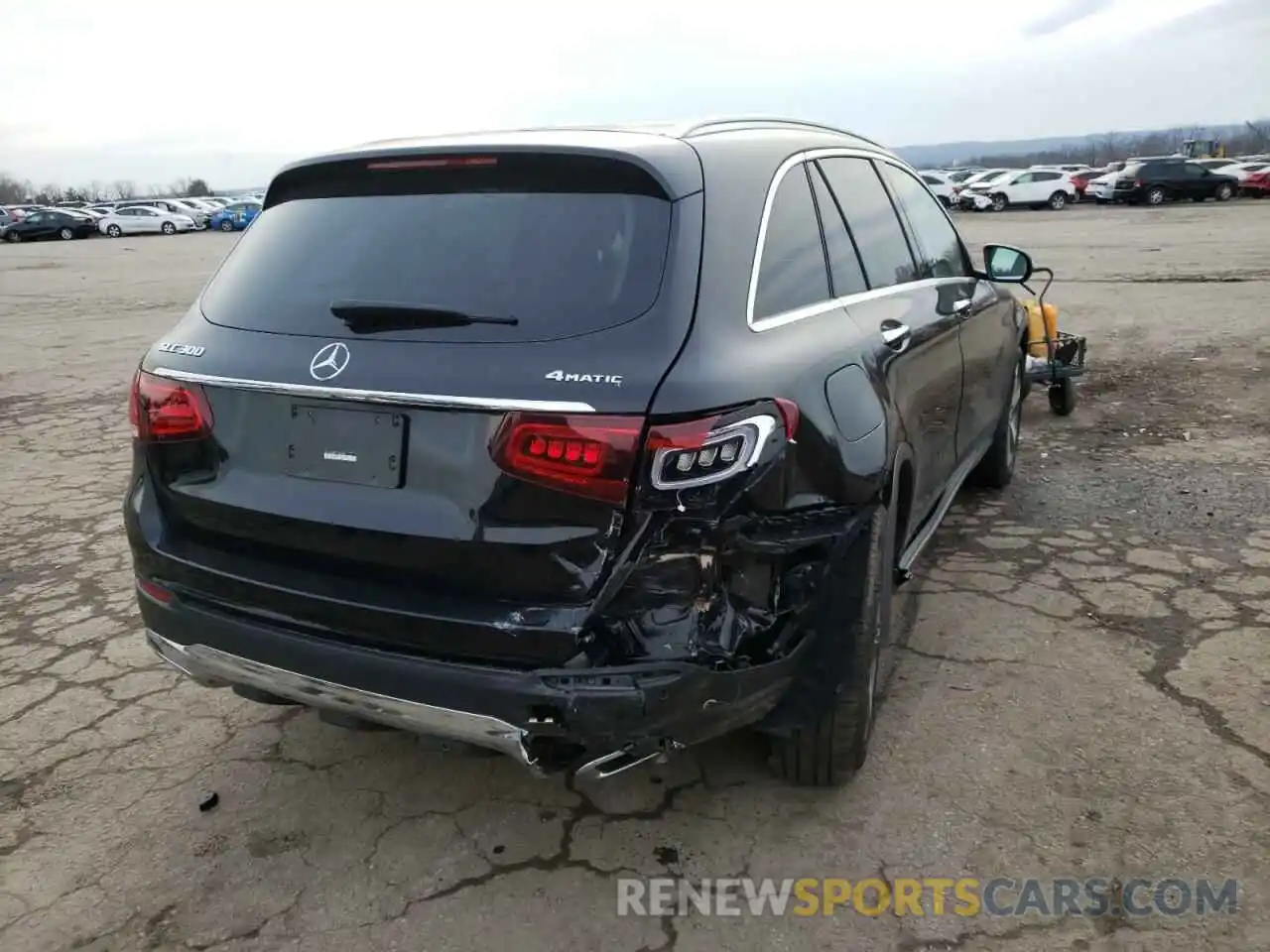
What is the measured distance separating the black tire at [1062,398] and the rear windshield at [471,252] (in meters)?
5.32

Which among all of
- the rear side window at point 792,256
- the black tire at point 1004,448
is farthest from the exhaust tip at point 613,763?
the black tire at point 1004,448

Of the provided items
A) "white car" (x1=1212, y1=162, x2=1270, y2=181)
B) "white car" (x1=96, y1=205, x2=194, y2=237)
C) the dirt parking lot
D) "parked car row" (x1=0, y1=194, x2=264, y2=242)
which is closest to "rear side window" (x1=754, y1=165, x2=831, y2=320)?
the dirt parking lot

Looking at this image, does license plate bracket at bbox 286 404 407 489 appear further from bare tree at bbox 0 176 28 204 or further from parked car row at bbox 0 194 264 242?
bare tree at bbox 0 176 28 204

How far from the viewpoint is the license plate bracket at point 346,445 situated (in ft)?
7.53

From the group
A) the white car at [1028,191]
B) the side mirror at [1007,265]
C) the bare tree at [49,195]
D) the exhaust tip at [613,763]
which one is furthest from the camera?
the bare tree at [49,195]

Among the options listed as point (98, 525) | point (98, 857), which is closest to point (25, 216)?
point (98, 525)

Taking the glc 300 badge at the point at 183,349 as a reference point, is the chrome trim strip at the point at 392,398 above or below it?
below

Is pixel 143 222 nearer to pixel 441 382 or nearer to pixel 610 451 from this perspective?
pixel 441 382

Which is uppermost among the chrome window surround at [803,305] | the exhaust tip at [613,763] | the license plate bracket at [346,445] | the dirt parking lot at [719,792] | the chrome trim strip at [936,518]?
→ the chrome window surround at [803,305]

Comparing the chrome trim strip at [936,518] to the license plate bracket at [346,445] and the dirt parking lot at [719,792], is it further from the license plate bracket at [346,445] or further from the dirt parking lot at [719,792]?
the license plate bracket at [346,445]

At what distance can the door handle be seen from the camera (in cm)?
306

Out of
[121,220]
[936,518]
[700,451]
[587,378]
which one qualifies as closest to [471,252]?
[587,378]

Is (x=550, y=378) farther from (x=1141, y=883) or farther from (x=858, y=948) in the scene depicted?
(x=1141, y=883)

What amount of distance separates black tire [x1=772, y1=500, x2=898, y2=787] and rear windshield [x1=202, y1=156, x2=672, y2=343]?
965 millimetres
